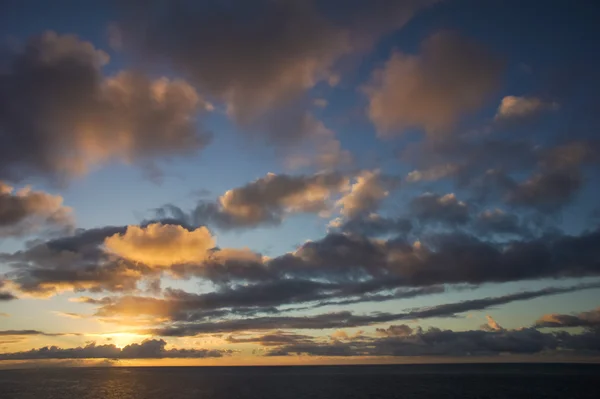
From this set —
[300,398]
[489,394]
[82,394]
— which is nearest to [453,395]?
[489,394]

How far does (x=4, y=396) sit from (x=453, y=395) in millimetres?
168606

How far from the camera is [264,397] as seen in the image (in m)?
150

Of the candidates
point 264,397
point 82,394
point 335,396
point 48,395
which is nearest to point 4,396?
point 48,395

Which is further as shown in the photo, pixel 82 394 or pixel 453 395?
pixel 82 394

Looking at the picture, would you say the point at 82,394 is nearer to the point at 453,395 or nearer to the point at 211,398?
the point at 211,398

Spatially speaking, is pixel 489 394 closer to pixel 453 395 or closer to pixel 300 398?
pixel 453 395

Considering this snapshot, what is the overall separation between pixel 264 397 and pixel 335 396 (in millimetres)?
25440

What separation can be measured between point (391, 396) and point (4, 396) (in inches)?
5701

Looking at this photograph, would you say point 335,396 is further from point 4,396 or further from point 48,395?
point 4,396

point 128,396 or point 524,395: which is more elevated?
point 128,396

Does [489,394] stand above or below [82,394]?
below

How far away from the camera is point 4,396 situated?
160500 millimetres

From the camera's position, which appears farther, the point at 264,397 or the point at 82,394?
the point at 82,394

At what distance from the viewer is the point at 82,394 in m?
166
